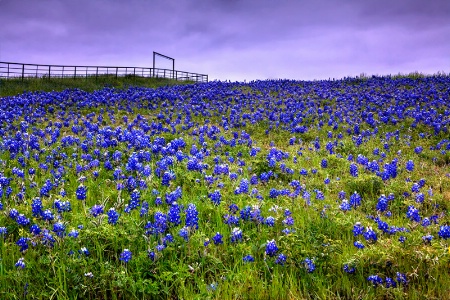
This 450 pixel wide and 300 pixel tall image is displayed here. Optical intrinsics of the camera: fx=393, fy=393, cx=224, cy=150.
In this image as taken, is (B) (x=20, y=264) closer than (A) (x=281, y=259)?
Yes

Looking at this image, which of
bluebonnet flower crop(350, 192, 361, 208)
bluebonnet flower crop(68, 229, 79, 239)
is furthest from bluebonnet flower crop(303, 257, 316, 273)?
bluebonnet flower crop(68, 229, 79, 239)

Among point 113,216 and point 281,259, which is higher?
point 113,216

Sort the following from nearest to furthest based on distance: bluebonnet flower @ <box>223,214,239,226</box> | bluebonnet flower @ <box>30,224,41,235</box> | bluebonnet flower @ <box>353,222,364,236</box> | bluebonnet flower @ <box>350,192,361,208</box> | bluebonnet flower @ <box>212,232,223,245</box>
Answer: bluebonnet flower @ <box>30,224,41,235</box> → bluebonnet flower @ <box>212,232,223,245</box> → bluebonnet flower @ <box>353,222,364,236</box> → bluebonnet flower @ <box>223,214,239,226</box> → bluebonnet flower @ <box>350,192,361,208</box>

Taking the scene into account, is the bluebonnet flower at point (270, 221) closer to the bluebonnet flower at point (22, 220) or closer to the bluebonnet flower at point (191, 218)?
the bluebonnet flower at point (191, 218)

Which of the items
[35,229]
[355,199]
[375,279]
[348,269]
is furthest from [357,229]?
[35,229]

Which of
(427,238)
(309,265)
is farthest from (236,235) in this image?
(427,238)

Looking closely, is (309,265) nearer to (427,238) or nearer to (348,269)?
(348,269)

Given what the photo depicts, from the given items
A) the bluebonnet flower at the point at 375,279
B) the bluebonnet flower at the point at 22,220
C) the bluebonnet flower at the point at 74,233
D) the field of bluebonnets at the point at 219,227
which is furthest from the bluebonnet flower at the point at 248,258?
the bluebonnet flower at the point at 22,220

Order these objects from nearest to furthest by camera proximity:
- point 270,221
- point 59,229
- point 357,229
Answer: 1. point 59,229
2. point 357,229
3. point 270,221

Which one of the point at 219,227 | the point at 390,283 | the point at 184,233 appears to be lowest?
the point at 390,283

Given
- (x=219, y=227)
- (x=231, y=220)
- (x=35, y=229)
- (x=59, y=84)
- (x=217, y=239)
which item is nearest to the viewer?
(x=35, y=229)

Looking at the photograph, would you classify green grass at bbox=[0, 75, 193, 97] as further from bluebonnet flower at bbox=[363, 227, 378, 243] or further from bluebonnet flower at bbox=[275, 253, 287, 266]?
bluebonnet flower at bbox=[363, 227, 378, 243]

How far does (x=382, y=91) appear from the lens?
20969mm

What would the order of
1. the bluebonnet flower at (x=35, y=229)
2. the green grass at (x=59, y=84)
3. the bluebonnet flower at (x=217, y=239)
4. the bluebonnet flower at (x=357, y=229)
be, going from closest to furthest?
the bluebonnet flower at (x=35, y=229), the bluebonnet flower at (x=217, y=239), the bluebonnet flower at (x=357, y=229), the green grass at (x=59, y=84)
